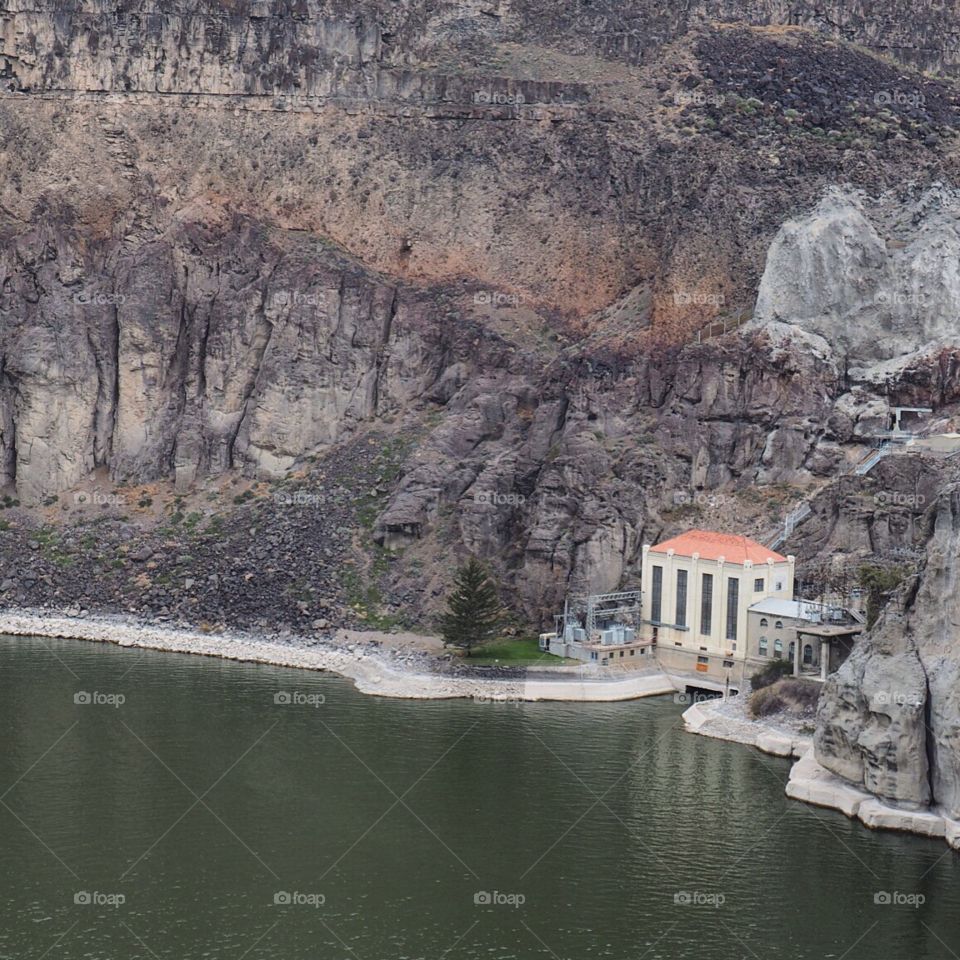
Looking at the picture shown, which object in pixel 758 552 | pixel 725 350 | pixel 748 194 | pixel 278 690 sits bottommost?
pixel 278 690

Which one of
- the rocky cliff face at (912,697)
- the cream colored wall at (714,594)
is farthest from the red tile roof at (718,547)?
the rocky cliff face at (912,697)

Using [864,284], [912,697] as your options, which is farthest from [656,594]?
[912,697]

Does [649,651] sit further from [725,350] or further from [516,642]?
[725,350]

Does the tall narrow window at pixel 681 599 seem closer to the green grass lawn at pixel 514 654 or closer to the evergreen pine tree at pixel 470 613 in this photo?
the green grass lawn at pixel 514 654

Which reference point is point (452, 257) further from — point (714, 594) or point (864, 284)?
point (714, 594)

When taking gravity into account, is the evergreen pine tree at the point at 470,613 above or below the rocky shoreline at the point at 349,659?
above

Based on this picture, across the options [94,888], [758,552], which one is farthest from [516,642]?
[94,888]

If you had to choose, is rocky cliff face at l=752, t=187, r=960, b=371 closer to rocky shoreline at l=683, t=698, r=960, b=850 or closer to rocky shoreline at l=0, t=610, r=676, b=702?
rocky shoreline at l=0, t=610, r=676, b=702
